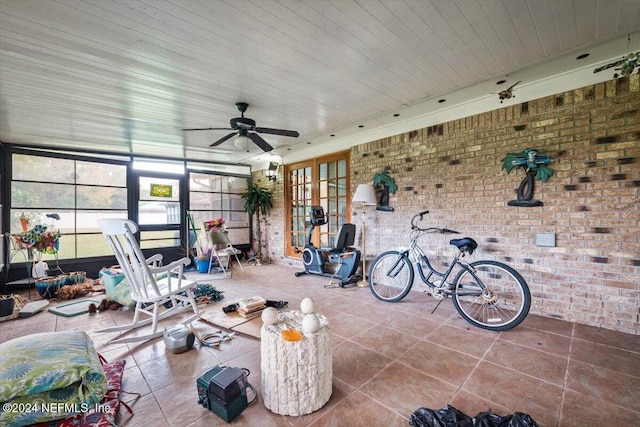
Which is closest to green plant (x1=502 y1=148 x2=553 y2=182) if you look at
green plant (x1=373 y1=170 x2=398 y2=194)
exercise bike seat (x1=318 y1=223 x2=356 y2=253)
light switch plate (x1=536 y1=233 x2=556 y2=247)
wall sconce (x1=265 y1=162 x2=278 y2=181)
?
light switch plate (x1=536 y1=233 x2=556 y2=247)

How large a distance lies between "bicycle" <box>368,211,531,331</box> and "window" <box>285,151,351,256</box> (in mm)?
1601

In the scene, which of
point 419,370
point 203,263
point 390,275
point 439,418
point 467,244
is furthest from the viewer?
point 203,263

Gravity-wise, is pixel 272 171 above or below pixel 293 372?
above

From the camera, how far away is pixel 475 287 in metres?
2.97

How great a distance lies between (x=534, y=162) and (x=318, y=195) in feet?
11.8

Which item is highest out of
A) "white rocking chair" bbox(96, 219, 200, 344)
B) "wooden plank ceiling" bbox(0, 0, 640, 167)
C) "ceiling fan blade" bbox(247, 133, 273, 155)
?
"wooden plank ceiling" bbox(0, 0, 640, 167)

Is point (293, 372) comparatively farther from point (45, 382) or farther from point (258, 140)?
point (258, 140)

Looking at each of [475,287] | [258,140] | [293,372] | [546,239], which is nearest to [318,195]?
[258,140]

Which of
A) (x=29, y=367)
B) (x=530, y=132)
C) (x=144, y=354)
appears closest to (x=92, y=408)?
(x=29, y=367)

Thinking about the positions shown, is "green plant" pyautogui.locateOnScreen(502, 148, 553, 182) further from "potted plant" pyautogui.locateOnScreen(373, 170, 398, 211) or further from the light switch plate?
"potted plant" pyautogui.locateOnScreen(373, 170, 398, 211)

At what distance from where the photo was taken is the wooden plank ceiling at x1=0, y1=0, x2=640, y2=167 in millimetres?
1849

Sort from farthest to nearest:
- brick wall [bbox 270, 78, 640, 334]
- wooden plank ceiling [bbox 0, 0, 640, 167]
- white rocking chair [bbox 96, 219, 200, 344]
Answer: brick wall [bbox 270, 78, 640, 334] < white rocking chair [bbox 96, 219, 200, 344] < wooden plank ceiling [bbox 0, 0, 640, 167]

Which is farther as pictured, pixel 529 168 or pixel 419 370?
pixel 529 168

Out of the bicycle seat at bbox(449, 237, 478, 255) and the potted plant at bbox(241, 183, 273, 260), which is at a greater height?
the potted plant at bbox(241, 183, 273, 260)
